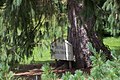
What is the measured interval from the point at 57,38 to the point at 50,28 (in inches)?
12.7

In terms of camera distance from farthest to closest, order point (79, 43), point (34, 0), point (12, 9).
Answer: point (79, 43) < point (34, 0) < point (12, 9)

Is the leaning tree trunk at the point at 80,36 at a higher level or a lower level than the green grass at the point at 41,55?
higher

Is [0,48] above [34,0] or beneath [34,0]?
beneath

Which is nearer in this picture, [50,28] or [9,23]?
[9,23]

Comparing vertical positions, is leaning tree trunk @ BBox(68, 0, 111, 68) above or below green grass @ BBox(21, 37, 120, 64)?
above

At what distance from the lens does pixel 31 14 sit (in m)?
7.55

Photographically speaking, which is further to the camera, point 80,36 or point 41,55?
point 80,36

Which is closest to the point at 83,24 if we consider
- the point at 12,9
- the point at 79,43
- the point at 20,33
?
the point at 79,43

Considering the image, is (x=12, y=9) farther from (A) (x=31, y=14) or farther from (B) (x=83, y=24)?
(B) (x=83, y=24)

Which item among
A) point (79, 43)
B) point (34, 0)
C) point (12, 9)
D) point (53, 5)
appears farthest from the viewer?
point (79, 43)

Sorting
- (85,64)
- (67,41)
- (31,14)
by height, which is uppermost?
(31,14)

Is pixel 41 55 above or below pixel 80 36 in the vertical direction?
below

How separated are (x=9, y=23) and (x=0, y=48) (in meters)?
0.57

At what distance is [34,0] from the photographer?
7.43 meters
